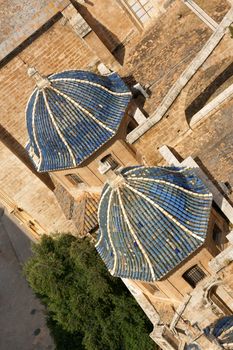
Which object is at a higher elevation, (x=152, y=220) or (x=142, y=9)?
(x=142, y=9)

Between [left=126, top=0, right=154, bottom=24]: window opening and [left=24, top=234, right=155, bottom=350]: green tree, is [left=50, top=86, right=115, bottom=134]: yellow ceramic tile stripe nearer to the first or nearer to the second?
[left=24, top=234, right=155, bottom=350]: green tree

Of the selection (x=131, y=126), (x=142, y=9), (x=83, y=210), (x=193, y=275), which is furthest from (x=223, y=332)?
(x=142, y=9)

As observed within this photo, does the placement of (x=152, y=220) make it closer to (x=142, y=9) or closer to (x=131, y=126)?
(x=131, y=126)

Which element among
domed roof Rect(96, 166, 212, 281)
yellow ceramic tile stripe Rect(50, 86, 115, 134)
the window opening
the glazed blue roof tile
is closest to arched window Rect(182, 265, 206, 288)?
domed roof Rect(96, 166, 212, 281)

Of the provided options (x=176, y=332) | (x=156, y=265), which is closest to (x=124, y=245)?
(x=156, y=265)

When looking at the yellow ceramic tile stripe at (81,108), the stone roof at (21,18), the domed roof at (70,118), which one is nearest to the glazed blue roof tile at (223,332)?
the domed roof at (70,118)

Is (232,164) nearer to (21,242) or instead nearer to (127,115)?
(127,115)

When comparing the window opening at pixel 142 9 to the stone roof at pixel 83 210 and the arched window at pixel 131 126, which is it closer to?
the arched window at pixel 131 126
